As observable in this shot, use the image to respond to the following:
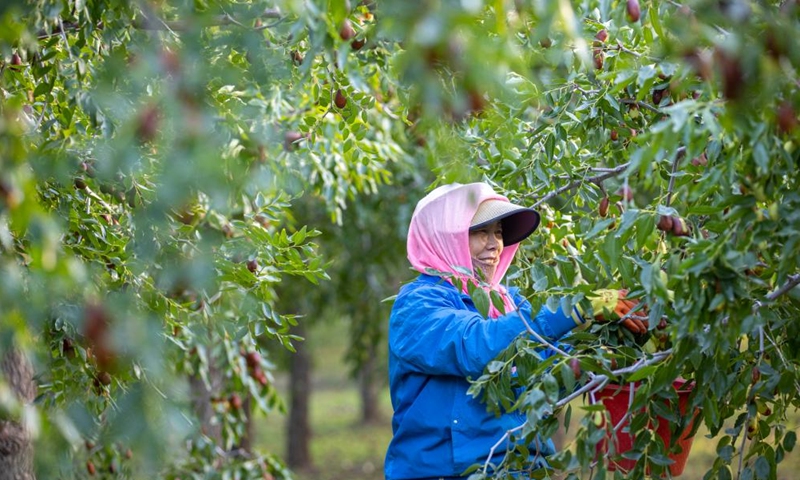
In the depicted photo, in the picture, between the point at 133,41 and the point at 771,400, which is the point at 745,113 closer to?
the point at 771,400

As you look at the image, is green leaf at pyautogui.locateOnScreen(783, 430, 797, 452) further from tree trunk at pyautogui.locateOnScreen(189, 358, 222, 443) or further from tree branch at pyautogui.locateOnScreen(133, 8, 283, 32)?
tree trunk at pyautogui.locateOnScreen(189, 358, 222, 443)

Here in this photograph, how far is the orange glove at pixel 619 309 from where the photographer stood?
112 inches

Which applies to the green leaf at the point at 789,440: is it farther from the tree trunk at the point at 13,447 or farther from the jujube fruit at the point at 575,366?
the tree trunk at the point at 13,447

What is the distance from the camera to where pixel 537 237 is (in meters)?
3.76

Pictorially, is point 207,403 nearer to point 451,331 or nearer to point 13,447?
point 13,447

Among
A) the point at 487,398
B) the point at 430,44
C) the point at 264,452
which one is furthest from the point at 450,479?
A: the point at 264,452

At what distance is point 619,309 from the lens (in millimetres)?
2916

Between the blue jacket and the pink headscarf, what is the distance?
0.25 ft

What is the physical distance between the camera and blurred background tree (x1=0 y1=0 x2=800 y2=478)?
6.15 ft

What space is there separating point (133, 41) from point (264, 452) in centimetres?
396

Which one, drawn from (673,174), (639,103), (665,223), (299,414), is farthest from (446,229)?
(299,414)

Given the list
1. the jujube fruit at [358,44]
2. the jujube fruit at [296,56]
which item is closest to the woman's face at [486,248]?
the jujube fruit at [358,44]

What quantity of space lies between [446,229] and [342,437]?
16135 mm

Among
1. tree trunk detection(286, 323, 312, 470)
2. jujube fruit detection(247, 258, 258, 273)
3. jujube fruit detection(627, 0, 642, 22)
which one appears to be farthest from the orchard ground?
jujube fruit detection(627, 0, 642, 22)
